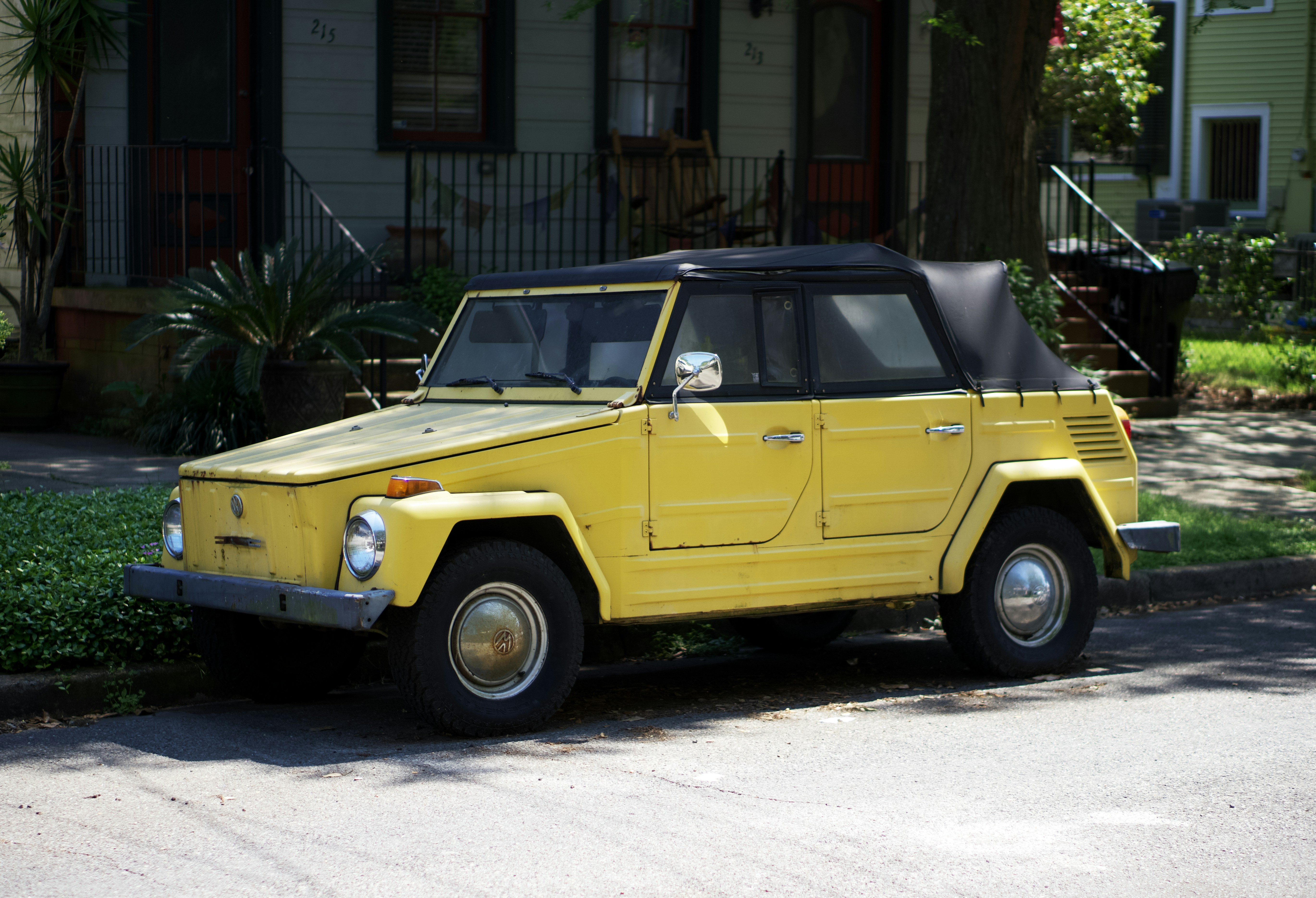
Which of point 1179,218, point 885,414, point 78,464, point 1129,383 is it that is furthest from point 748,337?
point 1179,218

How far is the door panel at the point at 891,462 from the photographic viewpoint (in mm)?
6613

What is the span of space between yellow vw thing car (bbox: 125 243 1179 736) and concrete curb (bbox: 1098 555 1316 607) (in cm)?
155

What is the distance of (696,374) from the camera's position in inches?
240

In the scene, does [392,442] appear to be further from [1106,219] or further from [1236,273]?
[1236,273]

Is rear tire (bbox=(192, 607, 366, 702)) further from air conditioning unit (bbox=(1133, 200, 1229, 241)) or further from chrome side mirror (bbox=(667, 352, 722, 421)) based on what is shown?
air conditioning unit (bbox=(1133, 200, 1229, 241))

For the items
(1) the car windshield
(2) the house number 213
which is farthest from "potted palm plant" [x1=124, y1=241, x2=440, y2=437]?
(1) the car windshield

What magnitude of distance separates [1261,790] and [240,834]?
321cm

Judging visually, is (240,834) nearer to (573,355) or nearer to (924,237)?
(573,355)

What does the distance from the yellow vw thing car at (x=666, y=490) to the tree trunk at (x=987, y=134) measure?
6.10m

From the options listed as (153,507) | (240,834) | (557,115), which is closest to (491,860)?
(240,834)

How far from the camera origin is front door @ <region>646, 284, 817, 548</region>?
624cm

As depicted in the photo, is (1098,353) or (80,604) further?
(1098,353)

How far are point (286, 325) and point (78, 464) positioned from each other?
1.85 meters

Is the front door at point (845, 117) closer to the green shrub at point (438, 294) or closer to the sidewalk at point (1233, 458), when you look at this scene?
the sidewalk at point (1233, 458)
